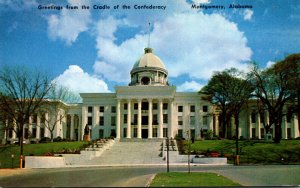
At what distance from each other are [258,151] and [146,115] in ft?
104

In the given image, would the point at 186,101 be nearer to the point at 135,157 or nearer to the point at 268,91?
the point at 268,91

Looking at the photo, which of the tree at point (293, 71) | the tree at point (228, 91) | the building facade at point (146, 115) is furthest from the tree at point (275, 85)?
the building facade at point (146, 115)

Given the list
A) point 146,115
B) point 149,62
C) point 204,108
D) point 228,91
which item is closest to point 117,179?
point 228,91

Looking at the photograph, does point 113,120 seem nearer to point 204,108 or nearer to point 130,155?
point 204,108

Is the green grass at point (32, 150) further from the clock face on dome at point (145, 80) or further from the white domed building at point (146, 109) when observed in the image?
the clock face on dome at point (145, 80)

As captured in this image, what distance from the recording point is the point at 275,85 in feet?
172

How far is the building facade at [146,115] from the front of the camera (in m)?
71.5

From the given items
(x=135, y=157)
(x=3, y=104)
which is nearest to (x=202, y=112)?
(x=135, y=157)

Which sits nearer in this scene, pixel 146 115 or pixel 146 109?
pixel 146 115

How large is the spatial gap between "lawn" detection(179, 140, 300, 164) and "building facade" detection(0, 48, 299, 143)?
1886 centimetres

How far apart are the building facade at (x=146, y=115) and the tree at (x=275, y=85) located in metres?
15.1

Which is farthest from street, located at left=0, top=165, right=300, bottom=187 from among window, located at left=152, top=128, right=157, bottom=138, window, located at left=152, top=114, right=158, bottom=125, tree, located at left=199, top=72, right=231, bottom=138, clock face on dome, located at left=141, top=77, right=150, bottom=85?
clock face on dome, located at left=141, top=77, right=150, bottom=85

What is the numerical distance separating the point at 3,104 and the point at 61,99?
16558mm

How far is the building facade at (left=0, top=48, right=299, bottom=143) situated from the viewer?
235 ft
